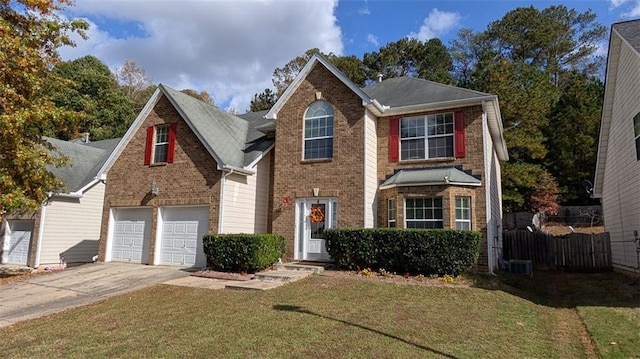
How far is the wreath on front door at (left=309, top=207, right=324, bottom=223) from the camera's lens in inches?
572

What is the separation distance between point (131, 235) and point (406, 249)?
11.2 meters

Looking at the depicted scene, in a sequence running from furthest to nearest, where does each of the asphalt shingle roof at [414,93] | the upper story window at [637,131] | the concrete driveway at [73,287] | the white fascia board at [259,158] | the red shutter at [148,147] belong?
1. the red shutter at [148,147]
2. the white fascia board at [259,158]
3. the asphalt shingle roof at [414,93]
4. the upper story window at [637,131]
5. the concrete driveway at [73,287]

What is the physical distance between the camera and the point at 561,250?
658 inches

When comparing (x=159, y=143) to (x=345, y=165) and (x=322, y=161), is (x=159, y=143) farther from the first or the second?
(x=345, y=165)

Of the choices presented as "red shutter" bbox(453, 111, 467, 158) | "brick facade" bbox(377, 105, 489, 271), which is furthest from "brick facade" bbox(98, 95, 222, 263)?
"red shutter" bbox(453, 111, 467, 158)

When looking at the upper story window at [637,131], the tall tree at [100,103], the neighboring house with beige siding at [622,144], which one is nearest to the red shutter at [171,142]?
the neighboring house with beige siding at [622,144]

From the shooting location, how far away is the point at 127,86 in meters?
46.1

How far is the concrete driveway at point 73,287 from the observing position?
33.8 feet

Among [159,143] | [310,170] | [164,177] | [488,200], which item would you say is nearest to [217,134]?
[159,143]

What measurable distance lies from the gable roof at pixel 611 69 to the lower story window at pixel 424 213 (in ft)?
22.6

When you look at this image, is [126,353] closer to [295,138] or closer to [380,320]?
[380,320]

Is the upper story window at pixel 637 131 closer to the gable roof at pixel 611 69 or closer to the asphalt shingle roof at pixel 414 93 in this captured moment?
the gable roof at pixel 611 69

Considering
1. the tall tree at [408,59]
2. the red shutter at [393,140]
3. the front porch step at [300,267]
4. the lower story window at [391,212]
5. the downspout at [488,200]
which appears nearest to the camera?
the front porch step at [300,267]

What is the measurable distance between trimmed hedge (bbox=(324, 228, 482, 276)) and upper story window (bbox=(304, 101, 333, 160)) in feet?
10.9
